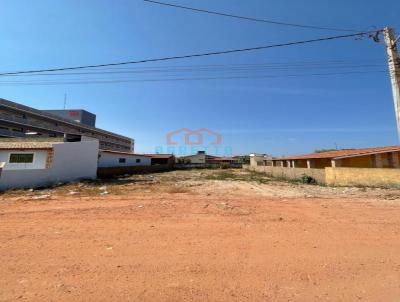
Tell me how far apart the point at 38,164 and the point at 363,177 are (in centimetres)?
2233

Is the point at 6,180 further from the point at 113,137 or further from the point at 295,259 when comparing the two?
the point at 113,137

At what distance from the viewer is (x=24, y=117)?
4609 cm

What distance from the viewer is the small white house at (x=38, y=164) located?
16328 millimetres

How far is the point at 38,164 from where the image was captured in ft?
58.1

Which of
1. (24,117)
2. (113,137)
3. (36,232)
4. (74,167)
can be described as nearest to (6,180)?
(74,167)

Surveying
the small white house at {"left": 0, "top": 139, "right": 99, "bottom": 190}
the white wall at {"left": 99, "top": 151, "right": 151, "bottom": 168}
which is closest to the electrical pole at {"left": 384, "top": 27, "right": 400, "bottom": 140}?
the small white house at {"left": 0, "top": 139, "right": 99, "bottom": 190}

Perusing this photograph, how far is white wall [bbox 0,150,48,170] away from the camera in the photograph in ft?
56.6

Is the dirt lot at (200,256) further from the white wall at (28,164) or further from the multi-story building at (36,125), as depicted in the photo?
the multi-story building at (36,125)

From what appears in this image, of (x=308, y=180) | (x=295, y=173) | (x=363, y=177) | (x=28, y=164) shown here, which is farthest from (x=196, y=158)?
(x=363, y=177)

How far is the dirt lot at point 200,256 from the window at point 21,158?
1099 centimetres

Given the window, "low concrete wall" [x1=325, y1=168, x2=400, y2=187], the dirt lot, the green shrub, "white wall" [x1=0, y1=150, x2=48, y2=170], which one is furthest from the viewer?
the green shrub

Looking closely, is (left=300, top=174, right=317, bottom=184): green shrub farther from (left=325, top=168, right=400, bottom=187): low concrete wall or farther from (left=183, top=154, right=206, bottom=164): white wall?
(left=183, top=154, right=206, bottom=164): white wall

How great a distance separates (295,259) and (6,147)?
20.2m

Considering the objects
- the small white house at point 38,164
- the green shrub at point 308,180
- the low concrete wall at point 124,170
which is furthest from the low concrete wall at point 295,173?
the small white house at point 38,164
